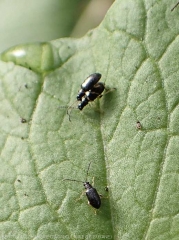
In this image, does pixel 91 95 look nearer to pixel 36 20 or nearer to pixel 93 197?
pixel 93 197

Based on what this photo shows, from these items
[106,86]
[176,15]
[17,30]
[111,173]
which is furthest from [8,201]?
[17,30]

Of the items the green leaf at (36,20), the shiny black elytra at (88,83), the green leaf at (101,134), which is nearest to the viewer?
the green leaf at (101,134)

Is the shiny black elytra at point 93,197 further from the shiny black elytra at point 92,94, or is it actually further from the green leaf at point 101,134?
the shiny black elytra at point 92,94

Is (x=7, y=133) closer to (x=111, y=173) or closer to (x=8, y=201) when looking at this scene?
(x=8, y=201)

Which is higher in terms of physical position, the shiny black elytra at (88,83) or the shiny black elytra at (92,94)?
the shiny black elytra at (88,83)

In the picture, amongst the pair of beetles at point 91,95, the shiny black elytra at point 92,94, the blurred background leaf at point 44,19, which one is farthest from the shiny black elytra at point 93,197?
the blurred background leaf at point 44,19
